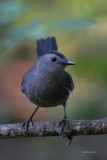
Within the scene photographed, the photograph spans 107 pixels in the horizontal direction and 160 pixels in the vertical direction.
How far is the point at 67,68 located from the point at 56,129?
2629 mm

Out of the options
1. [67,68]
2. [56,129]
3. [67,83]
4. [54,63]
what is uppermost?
[54,63]

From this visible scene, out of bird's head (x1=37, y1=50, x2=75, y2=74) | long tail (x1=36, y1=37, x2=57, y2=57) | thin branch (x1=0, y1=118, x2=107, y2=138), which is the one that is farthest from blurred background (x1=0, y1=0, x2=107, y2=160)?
thin branch (x1=0, y1=118, x2=107, y2=138)

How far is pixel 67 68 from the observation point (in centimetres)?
670

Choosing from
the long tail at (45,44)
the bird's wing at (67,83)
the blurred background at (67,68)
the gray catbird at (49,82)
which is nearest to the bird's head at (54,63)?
the gray catbird at (49,82)

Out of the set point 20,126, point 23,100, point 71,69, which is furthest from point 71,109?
point 20,126

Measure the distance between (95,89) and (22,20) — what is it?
2.06m

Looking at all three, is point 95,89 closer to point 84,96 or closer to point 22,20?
point 84,96

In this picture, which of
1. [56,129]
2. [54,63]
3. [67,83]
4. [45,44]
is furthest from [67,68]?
[56,129]

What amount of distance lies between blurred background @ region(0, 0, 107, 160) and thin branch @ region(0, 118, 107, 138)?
862 millimetres

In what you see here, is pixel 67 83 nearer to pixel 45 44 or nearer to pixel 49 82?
pixel 49 82

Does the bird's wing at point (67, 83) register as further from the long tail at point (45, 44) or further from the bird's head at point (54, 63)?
the long tail at point (45, 44)

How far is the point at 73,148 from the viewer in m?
7.10

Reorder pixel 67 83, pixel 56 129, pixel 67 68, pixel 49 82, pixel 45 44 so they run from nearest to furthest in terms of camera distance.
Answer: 1. pixel 56 129
2. pixel 49 82
3. pixel 67 83
4. pixel 45 44
5. pixel 67 68

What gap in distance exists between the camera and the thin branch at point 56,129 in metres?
4.15
